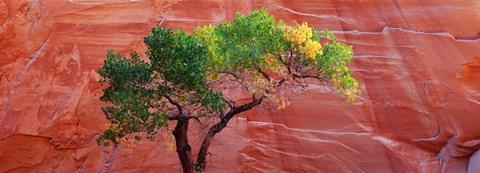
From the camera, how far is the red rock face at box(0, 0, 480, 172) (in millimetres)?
7816

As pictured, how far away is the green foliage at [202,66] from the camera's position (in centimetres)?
563

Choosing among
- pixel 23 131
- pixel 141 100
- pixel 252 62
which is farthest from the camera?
pixel 23 131

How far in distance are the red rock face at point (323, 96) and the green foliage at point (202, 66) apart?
5.93ft

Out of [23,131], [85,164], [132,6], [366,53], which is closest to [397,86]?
[366,53]

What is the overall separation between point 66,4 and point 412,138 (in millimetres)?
5007

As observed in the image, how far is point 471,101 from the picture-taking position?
8195mm

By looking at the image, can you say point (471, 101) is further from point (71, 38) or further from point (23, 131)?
point (23, 131)

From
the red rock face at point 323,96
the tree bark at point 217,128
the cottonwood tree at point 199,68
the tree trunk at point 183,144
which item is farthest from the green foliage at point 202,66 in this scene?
the red rock face at point 323,96

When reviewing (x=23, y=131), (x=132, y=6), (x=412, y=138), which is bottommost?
(x=412, y=138)

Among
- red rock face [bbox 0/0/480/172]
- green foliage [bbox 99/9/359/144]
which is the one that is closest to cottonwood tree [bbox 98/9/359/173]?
green foliage [bbox 99/9/359/144]

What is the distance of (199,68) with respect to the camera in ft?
18.2

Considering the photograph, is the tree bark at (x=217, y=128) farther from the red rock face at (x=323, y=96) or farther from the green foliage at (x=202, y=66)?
the red rock face at (x=323, y=96)

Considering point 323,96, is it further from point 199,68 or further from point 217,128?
point 199,68

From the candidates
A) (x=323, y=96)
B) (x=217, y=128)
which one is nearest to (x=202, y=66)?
(x=217, y=128)
